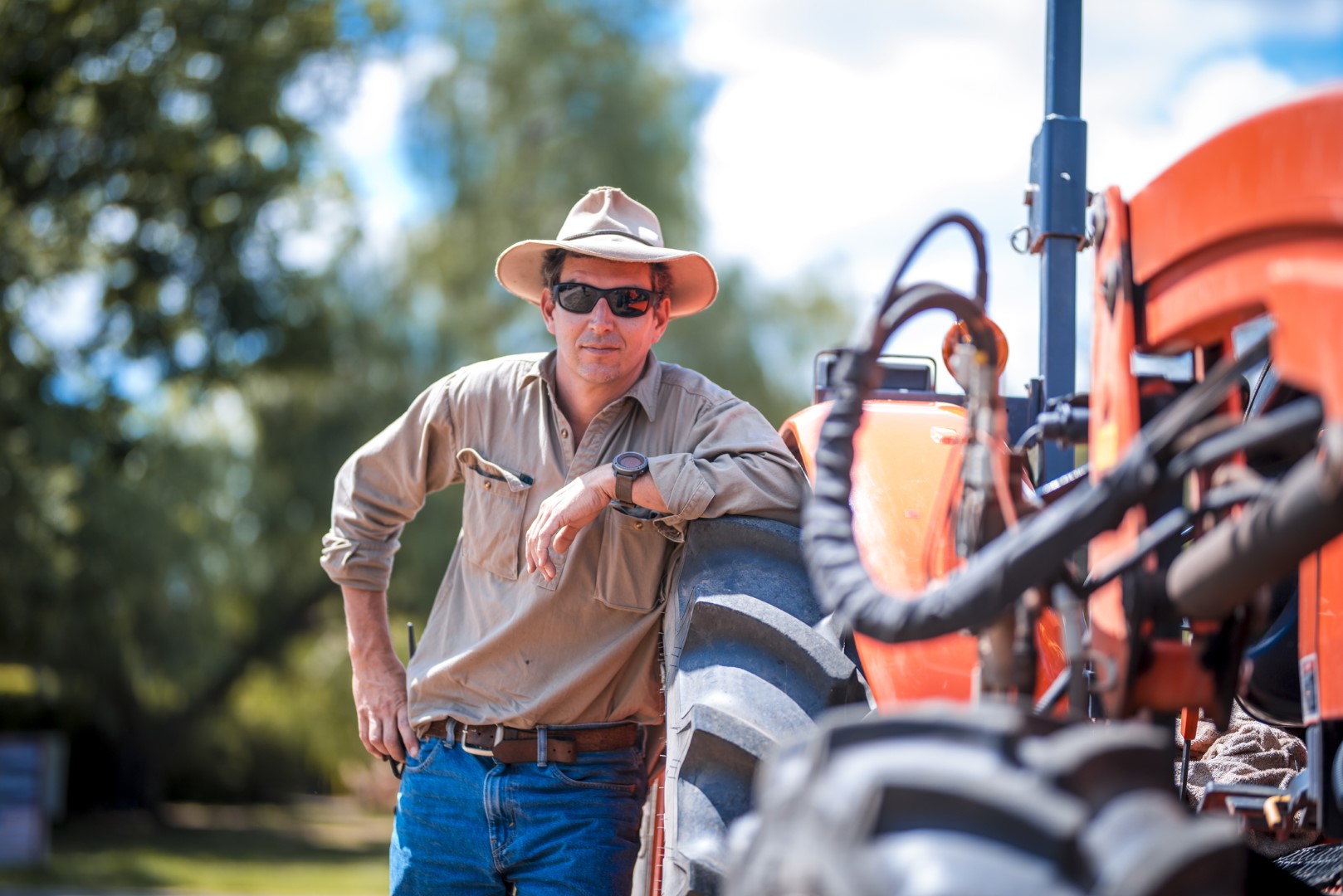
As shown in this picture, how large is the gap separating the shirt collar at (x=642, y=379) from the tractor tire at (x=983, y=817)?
5.22 feet

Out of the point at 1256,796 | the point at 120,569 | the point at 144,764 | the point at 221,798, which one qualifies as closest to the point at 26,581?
the point at 120,569

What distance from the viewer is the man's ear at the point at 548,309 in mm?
3232

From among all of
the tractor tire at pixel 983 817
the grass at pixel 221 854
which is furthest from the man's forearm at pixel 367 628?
the grass at pixel 221 854

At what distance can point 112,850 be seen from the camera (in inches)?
581

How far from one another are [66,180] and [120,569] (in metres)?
3.73

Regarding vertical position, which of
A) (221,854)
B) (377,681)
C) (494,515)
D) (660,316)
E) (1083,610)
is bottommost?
(221,854)

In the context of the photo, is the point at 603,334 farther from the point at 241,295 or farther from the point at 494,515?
the point at 241,295

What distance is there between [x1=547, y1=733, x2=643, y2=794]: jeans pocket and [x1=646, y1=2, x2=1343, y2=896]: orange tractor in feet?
1.90

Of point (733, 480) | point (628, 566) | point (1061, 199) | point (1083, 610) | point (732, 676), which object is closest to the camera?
point (1083, 610)

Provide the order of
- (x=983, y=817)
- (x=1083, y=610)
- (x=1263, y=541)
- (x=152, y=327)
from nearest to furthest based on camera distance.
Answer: (x=983, y=817) → (x=1263, y=541) → (x=1083, y=610) → (x=152, y=327)

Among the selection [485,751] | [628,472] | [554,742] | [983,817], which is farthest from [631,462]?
[983,817]

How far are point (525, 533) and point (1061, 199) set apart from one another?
145cm

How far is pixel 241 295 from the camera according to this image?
1384 centimetres

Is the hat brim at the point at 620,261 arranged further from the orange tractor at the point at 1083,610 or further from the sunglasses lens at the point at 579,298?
the orange tractor at the point at 1083,610
